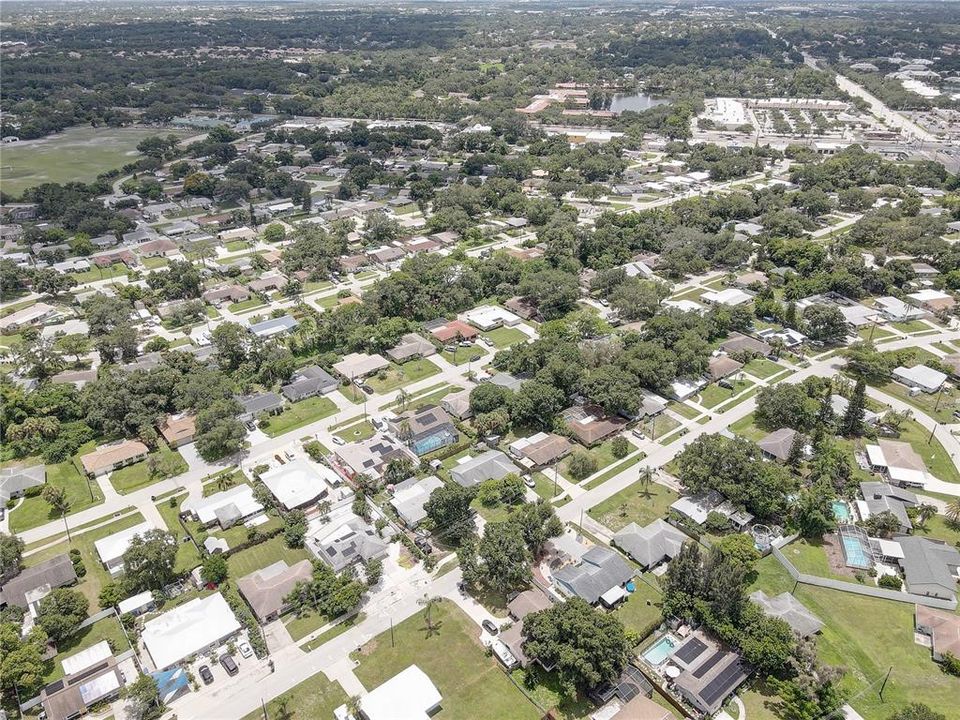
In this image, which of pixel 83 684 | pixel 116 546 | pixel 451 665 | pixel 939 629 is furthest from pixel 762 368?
pixel 83 684

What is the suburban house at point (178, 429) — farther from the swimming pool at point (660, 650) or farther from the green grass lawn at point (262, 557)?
the swimming pool at point (660, 650)

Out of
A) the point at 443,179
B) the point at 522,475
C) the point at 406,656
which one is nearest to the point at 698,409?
the point at 522,475

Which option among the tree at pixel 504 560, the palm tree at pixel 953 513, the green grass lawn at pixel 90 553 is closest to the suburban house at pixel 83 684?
the green grass lawn at pixel 90 553

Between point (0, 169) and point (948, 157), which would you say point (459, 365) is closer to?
point (0, 169)

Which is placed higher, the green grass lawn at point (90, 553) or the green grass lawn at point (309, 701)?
the green grass lawn at point (90, 553)

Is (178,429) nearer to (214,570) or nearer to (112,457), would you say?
(112,457)

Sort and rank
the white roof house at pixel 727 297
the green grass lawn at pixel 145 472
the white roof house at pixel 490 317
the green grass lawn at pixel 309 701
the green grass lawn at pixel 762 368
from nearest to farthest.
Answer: the green grass lawn at pixel 309 701, the green grass lawn at pixel 145 472, the green grass lawn at pixel 762 368, the white roof house at pixel 490 317, the white roof house at pixel 727 297
